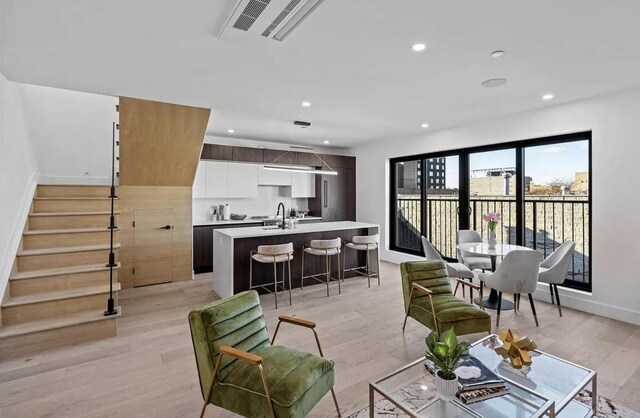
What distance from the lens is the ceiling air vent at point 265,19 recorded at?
1.98 m

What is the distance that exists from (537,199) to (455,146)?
1536 millimetres

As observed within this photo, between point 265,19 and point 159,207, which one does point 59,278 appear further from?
point 265,19

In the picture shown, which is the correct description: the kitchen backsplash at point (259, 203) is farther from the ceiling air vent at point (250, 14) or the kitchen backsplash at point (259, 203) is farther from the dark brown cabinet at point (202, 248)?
the ceiling air vent at point (250, 14)

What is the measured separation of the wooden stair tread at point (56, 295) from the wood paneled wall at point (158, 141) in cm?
194

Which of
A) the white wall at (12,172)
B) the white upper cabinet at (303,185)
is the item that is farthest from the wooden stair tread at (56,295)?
the white upper cabinet at (303,185)

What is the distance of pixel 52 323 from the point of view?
311 cm

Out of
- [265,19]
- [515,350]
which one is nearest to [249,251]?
[265,19]

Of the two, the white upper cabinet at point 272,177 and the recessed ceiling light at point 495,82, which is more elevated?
the recessed ceiling light at point 495,82

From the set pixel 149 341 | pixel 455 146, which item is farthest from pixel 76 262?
pixel 455 146

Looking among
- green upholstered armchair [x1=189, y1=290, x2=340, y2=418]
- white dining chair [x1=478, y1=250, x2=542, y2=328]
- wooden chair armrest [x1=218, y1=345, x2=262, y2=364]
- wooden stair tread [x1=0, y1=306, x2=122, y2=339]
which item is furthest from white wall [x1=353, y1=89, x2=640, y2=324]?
wooden stair tread [x1=0, y1=306, x2=122, y2=339]

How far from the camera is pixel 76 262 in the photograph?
3.68 metres

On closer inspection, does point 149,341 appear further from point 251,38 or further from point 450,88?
point 450,88

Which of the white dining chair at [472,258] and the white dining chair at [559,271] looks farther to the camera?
the white dining chair at [472,258]

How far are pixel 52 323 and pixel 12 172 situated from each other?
1.64 m
